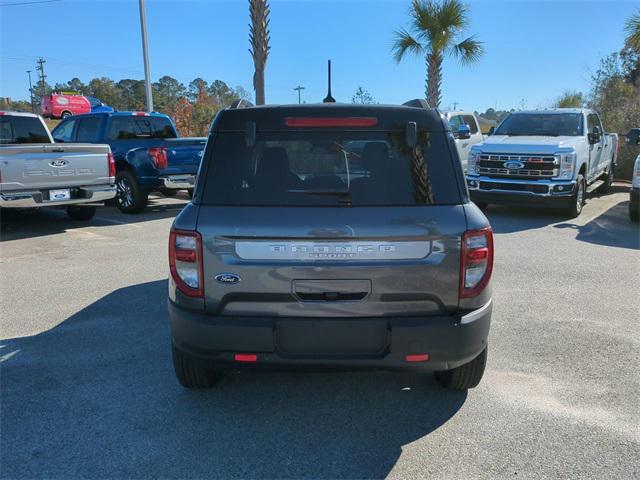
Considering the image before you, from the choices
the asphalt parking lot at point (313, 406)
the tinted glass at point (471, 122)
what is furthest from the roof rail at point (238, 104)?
the tinted glass at point (471, 122)

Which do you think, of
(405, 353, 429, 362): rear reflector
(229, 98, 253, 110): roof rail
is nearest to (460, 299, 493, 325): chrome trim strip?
(405, 353, 429, 362): rear reflector

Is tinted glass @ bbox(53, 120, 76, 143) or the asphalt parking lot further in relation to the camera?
tinted glass @ bbox(53, 120, 76, 143)

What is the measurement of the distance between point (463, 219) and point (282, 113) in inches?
45.8

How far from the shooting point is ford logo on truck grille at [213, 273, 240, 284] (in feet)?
9.01

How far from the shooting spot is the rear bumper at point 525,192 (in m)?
9.85

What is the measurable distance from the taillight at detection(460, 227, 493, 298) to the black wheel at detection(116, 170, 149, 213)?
29.8 ft

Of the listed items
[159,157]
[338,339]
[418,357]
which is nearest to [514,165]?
[159,157]

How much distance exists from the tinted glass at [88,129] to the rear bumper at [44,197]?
2.60m

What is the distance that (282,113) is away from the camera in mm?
2947

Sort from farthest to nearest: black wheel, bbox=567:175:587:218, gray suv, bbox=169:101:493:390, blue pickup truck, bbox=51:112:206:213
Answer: blue pickup truck, bbox=51:112:206:213 → black wheel, bbox=567:175:587:218 → gray suv, bbox=169:101:493:390

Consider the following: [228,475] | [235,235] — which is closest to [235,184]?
[235,235]

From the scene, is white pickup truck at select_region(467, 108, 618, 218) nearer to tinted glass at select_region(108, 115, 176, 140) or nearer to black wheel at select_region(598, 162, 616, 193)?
Answer: black wheel at select_region(598, 162, 616, 193)

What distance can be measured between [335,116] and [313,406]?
71.2 inches

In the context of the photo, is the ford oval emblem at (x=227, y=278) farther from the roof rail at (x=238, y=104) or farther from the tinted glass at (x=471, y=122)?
the tinted glass at (x=471, y=122)
